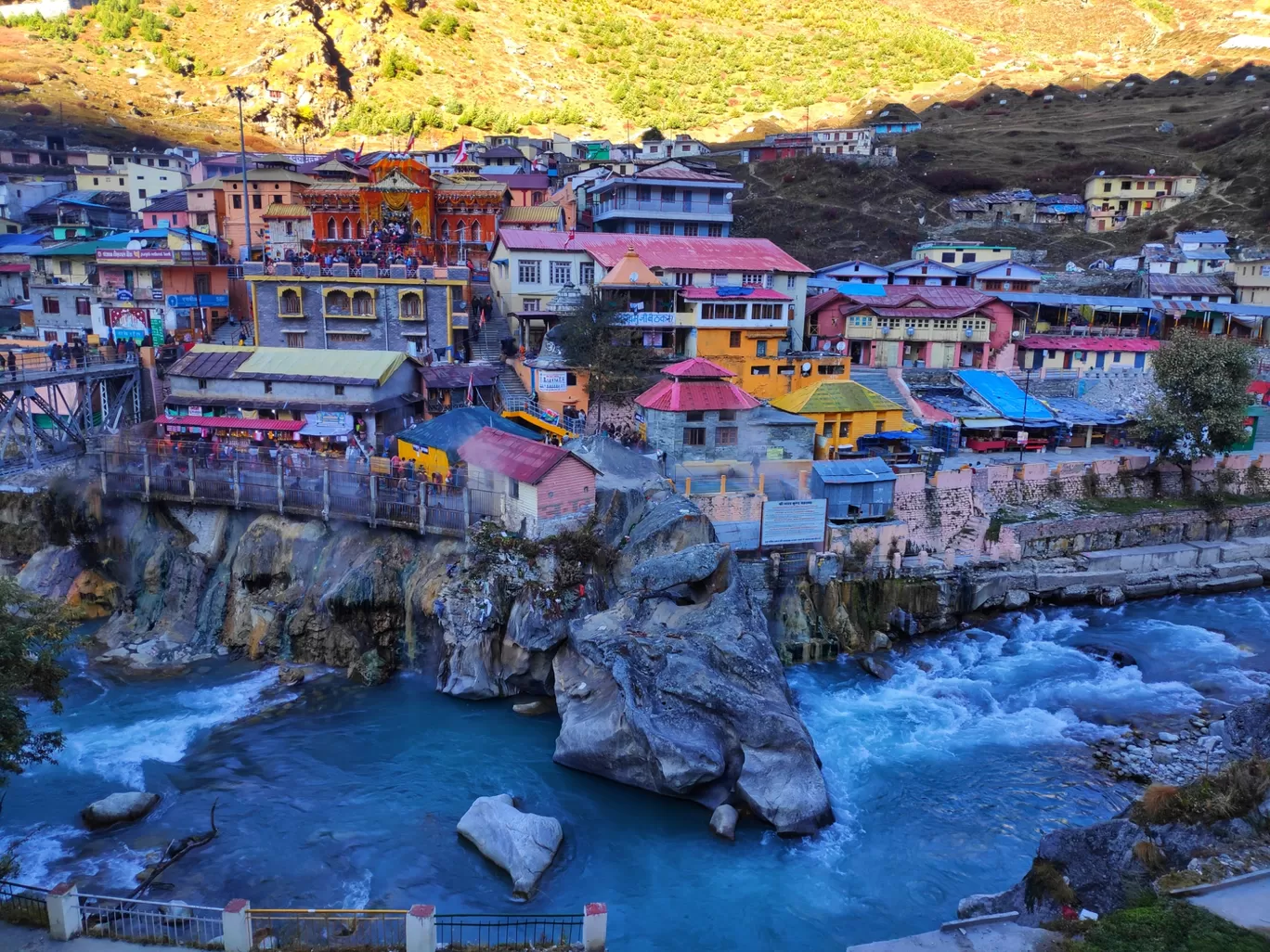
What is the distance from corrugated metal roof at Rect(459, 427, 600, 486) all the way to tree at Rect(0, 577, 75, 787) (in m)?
13.1

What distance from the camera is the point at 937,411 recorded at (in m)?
44.1

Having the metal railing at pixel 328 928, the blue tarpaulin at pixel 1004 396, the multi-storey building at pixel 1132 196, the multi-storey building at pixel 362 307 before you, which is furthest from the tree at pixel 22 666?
the multi-storey building at pixel 1132 196

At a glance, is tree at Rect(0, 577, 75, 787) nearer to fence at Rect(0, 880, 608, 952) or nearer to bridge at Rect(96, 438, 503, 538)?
fence at Rect(0, 880, 608, 952)

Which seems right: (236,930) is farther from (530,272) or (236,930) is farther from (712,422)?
(530,272)

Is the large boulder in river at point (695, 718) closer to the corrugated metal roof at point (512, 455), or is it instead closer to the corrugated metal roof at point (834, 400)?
the corrugated metal roof at point (512, 455)

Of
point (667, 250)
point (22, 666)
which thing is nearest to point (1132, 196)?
point (667, 250)

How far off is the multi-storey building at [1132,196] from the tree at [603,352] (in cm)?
6164

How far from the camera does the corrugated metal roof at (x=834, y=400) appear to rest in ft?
130

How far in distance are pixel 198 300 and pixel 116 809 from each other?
33.0 meters

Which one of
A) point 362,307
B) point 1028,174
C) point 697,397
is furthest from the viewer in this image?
point 1028,174

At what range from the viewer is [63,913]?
520 inches

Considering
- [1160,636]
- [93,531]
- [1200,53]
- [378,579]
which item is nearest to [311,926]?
[378,579]

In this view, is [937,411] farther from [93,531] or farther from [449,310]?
[93,531]

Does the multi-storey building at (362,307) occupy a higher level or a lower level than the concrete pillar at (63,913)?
higher
